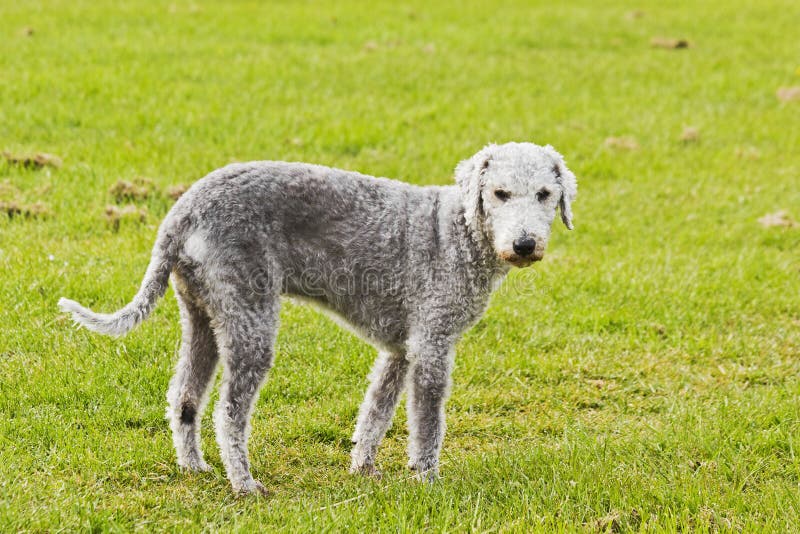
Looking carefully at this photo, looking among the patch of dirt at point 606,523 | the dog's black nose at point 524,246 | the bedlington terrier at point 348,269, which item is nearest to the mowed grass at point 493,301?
the patch of dirt at point 606,523

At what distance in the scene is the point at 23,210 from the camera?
830 centimetres

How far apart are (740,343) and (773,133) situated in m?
6.32

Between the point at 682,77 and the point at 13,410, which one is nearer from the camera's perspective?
A: the point at 13,410

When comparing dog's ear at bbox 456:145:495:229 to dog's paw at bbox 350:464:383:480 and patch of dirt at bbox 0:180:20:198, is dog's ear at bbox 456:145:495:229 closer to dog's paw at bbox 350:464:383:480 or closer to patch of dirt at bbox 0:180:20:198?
dog's paw at bbox 350:464:383:480

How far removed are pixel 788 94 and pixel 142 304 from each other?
12231 mm

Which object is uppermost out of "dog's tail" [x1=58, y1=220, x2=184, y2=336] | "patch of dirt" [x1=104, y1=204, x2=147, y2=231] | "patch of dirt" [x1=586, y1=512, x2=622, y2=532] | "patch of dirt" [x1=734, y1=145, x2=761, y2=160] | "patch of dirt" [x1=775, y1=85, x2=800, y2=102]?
"dog's tail" [x1=58, y1=220, x2=184, y2=336]

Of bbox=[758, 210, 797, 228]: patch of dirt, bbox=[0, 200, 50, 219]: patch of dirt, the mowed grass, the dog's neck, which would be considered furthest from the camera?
bbox=[758, 210, 797, 228]: patch of dirt

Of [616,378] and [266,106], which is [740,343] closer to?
[616,378]

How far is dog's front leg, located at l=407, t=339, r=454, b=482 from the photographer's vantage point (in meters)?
5.16

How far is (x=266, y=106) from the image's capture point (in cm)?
1188

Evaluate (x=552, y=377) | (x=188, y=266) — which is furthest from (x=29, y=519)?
(x=552, y=377)

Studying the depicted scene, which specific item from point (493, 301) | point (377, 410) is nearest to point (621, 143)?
point (493, 301)

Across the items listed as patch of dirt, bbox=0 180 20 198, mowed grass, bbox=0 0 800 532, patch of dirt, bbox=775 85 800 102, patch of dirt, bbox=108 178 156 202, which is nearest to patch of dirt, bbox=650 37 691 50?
mowed grass, bbox=0 0 800 532

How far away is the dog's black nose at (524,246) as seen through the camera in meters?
4.68
